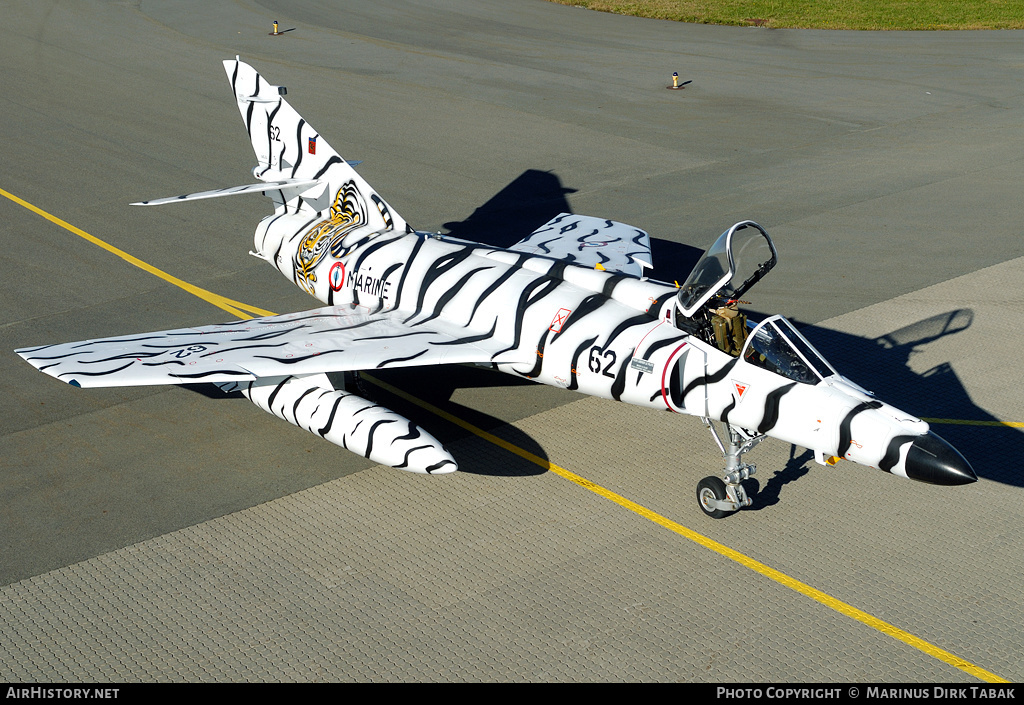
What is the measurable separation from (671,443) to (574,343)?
214cm

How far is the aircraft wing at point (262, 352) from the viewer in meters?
12.2

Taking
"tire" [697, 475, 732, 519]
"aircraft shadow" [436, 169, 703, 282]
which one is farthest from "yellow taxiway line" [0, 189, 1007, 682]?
"aircraft shadow" [436, 169, 703, 282]

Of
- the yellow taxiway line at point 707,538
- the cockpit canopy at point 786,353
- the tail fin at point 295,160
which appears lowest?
the yellow taxiway line at point 707,538

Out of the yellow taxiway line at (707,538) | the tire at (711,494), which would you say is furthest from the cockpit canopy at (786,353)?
the yellow taxiway line at (707,538)

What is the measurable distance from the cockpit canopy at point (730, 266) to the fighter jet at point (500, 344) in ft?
0.07

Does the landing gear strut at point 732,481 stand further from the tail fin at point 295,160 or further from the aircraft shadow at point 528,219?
the aircraft shadow at point 528,219

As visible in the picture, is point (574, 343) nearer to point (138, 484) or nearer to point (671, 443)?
point (671, 443)

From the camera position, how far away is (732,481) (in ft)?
37.8

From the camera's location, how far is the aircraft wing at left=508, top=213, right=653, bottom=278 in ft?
54.4

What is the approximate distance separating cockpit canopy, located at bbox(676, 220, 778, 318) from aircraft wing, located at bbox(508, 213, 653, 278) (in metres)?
4.27

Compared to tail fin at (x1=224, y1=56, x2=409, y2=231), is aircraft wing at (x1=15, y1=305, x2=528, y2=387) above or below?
below

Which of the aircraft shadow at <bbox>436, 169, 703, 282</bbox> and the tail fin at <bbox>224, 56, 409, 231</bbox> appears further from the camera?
the aircraft shadow at <bbox>436, 169, 703, 282</bbox>

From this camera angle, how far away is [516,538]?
1137cm

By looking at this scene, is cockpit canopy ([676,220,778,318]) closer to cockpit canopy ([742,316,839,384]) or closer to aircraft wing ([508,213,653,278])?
cockpit canopy ([742,316,839,384])
